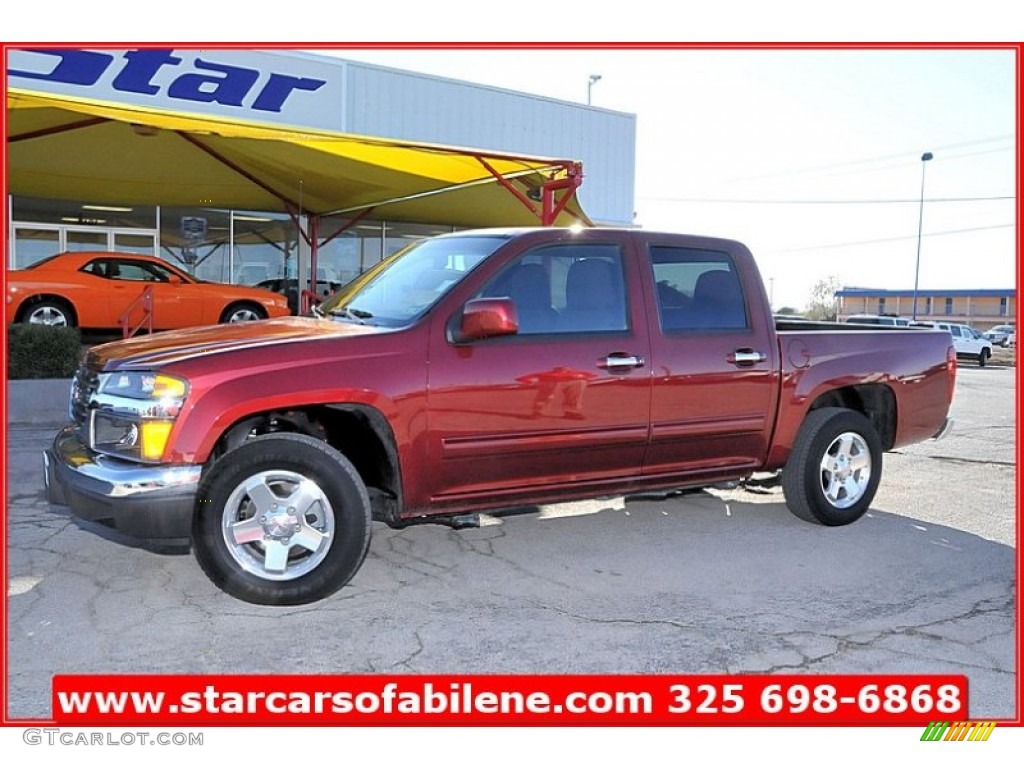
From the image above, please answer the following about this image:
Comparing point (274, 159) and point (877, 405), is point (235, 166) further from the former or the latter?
point (877, 405)

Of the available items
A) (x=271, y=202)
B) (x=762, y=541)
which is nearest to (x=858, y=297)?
(x=271, y=202)

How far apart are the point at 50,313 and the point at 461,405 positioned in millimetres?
11434

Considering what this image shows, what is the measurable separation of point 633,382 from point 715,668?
1.79 m

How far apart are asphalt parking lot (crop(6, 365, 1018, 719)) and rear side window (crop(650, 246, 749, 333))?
1.38 m

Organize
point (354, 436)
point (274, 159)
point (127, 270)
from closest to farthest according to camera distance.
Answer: point (354, 436) < point (274, 159) < point (127, 270)

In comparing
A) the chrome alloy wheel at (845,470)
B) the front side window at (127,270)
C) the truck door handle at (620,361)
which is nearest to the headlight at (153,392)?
the truck door handle at (620,361)

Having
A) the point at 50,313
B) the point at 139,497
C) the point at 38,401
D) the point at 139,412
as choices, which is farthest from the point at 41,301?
the point at 139,497

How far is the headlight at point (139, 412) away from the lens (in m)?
4.06

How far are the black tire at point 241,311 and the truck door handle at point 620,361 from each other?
11.2 metres

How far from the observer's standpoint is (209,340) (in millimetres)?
4496

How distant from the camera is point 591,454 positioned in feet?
16.2

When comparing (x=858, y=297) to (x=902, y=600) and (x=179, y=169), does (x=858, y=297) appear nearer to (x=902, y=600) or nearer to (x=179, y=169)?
(x=179, y=169)

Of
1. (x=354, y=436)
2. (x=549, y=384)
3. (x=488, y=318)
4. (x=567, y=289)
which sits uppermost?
(x=567, y=289)
